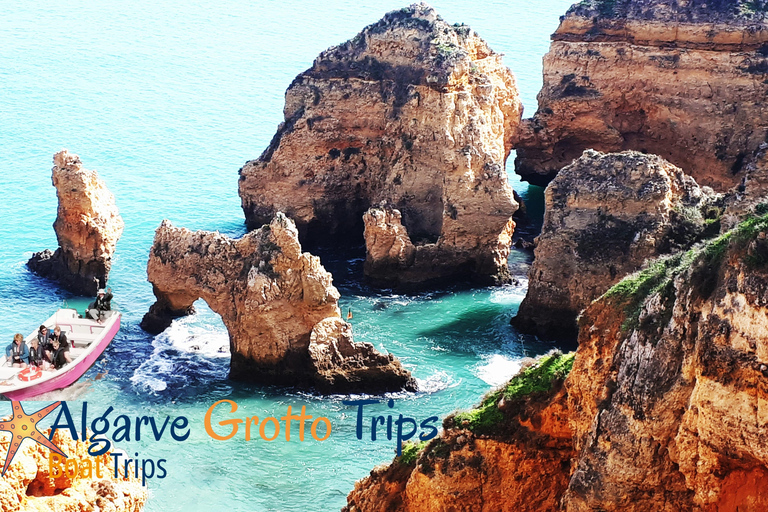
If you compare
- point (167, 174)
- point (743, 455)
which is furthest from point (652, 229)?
point (167, 174)

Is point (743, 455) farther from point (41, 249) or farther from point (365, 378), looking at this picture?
point (41, 249)

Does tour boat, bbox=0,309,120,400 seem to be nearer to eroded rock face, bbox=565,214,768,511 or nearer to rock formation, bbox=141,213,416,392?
rock formation, bbox=141,213,416,392

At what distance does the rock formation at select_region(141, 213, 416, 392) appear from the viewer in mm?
28797

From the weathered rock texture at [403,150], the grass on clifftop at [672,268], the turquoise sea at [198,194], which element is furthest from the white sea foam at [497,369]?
the grass on clifftop at [672,268]

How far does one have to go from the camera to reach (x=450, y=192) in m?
37.9

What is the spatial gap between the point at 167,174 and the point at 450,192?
18.8 metres

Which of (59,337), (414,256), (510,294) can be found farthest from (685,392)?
(414,256)

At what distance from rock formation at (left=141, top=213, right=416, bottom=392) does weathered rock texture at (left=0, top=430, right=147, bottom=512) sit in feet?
38.9

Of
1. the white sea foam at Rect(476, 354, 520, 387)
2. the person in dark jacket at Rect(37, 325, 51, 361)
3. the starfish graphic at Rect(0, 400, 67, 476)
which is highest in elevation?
the starfish graphic at Rect(0, 400, 67, 476)

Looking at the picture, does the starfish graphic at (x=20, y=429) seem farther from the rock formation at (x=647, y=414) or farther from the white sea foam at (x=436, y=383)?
the white sea foam at (x=436, y=383)

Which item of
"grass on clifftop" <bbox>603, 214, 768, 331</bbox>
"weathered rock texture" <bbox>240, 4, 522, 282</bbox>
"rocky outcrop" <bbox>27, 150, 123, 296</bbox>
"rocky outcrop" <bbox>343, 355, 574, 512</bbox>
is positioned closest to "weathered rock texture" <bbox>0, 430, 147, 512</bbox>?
"rocky outcrop" <bbox>343, 355, 574, 512</bbox>

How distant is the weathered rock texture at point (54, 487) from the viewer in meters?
15.4

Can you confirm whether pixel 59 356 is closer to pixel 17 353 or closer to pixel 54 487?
pixel 17 353

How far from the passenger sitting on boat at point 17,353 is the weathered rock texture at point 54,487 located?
12.3 meters
